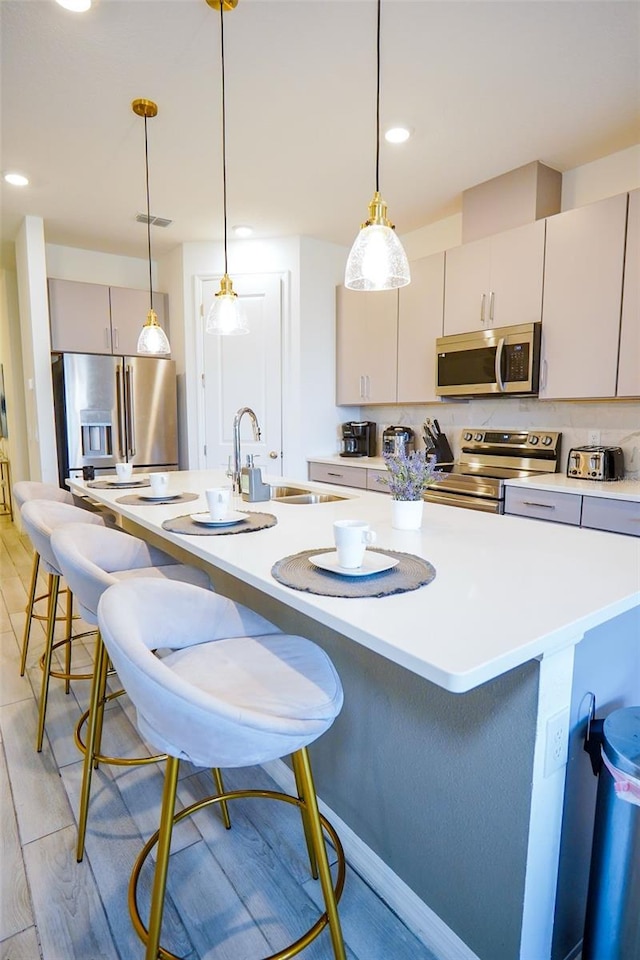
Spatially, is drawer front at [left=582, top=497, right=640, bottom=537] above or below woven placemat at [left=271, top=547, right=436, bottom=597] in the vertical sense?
below

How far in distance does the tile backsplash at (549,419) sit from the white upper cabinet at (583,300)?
1.00 ft

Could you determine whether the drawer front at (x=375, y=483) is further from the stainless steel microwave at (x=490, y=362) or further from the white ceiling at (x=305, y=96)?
the white ceiling at (x=305, y=96)

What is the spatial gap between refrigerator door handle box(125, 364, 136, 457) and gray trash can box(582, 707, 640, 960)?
13.0 feet

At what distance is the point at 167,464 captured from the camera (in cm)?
450

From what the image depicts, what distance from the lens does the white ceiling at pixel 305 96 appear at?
1.94 metres

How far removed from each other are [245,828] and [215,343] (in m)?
3.68

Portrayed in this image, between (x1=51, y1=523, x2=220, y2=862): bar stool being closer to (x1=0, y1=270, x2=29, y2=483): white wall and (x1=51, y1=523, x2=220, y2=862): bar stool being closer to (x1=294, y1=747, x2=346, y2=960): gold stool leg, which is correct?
(x1=294, y1=747, x2=346, y2=960): gold stool leg

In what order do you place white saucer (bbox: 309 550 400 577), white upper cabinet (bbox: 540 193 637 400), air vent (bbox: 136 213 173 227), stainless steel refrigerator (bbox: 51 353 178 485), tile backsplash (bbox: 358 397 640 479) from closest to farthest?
white saucer (bbox: 309 550 400 577), white upper cabinet (bbox: 540 193 637 400), tile backsplash (bbox: 358 397 640 479), air vent (bbox: 136 213 173 227), stainless steel refrigerator (bbox: 51 353 178 485)

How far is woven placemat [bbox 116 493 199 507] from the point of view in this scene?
2.05 m

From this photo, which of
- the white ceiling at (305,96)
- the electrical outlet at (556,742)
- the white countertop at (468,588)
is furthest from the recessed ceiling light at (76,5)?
the electrical outlet at (556,742)

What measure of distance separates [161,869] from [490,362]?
116 inches

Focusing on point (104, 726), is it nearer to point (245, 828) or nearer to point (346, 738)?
point (245, 828)

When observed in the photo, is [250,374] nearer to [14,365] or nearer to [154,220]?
[154,220]

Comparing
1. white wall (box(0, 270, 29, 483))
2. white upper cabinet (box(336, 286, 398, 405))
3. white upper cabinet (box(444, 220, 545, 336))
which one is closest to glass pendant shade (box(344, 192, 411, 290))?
white upper cabinet (box(444, 220, 545, 336))
